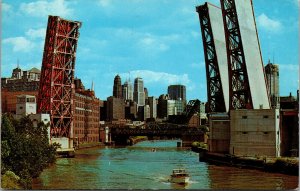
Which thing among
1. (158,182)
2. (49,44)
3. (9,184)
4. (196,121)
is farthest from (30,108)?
(196,121)

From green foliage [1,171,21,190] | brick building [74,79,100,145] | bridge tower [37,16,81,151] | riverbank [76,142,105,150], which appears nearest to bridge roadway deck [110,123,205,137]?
brick building [74,79,100,145]

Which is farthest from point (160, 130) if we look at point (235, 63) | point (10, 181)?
point (10, 181)

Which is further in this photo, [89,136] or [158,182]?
[89,136]

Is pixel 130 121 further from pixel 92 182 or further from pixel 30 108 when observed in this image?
pixel 92 182

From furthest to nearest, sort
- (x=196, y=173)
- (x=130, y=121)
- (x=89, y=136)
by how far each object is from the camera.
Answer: (x=130, y=121), (x=89, y=136), (x=196, y=173)

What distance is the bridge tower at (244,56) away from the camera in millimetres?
32781

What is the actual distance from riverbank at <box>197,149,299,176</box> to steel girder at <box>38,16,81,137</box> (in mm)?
12432

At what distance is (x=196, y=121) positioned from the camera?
72625 mm

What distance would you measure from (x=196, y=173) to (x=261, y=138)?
14.2ft

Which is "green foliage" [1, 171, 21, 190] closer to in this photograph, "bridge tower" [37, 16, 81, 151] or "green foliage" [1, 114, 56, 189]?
"green foliage" [1, 114, 56, 189]

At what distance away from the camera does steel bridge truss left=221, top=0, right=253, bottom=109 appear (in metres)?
33.3

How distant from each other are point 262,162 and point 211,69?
14.2m

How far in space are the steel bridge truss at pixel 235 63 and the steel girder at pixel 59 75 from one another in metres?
10.1

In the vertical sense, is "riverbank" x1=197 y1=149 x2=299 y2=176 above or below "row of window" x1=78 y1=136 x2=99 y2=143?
below
